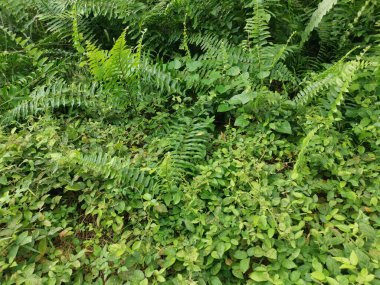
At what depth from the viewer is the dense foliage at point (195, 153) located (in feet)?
5.90

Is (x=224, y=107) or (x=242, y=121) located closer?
(x=242, y=121)

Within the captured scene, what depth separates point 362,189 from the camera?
2023 millimetres

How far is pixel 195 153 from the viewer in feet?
7.55

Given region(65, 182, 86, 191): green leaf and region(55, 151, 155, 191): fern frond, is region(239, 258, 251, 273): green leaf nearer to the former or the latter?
region(55, 151, 155, 191): fern frond

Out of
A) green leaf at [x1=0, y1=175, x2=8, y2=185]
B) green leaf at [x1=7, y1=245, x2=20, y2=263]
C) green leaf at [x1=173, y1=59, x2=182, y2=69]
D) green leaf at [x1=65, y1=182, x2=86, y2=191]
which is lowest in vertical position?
green leaf at [x1=7, y1=245, x2=20, y2=263]

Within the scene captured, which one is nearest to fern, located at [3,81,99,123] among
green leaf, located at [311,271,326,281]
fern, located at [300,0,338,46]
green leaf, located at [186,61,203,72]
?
green leaf, located at [186,61,203,72]

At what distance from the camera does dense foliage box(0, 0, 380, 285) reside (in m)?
1.80

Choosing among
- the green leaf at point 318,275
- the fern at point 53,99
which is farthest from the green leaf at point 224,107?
the green leaf at point 318,275

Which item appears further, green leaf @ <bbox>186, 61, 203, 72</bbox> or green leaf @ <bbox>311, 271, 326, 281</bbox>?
green leaf @ <bbox>186, 61, 203, 72</bbox>

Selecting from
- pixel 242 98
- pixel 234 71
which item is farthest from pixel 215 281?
pixel 234 71

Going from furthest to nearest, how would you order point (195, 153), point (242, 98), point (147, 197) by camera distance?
point (242, 98) → point (195, 153) → point (147, 197)

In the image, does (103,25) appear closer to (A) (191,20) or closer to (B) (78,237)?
(A) (191,20)

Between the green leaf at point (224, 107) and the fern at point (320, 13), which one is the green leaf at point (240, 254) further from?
the fern at point (320, 13)

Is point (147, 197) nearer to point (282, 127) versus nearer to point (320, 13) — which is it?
point (282, 127)
